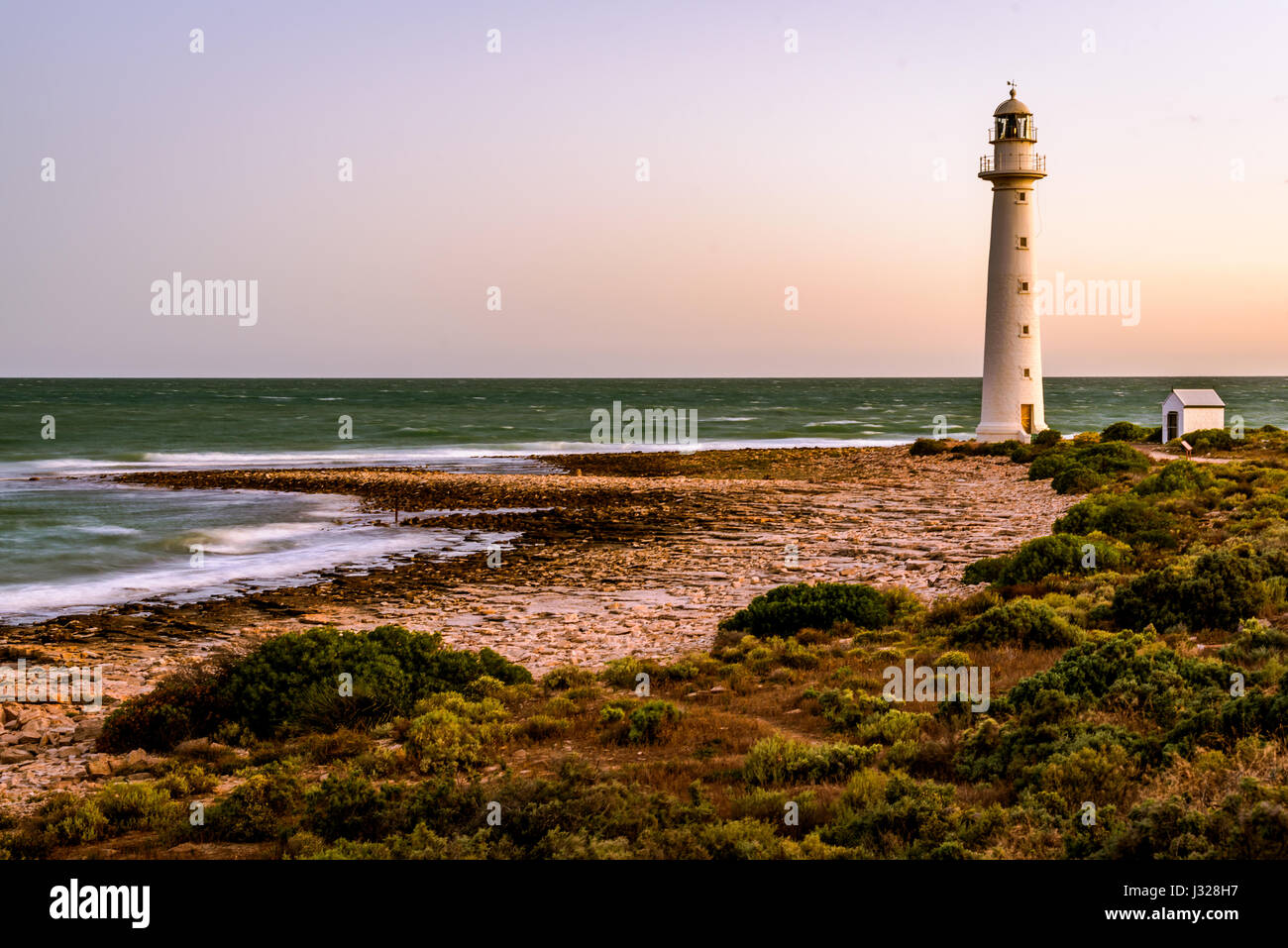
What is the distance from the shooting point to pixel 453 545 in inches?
876

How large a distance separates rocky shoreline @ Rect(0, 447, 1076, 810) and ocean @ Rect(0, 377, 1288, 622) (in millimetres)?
1949

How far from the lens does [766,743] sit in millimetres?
7664

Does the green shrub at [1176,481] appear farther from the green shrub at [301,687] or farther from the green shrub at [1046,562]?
the green shrub at [301,687]

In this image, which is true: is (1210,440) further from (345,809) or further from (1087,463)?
(345,809)

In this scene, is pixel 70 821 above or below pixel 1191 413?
below

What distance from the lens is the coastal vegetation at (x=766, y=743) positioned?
19.5 feet

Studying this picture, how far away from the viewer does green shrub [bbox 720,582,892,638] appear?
1282 centimetres

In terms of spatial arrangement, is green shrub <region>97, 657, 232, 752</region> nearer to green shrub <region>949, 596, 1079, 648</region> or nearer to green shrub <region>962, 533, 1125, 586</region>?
green shrub <region>949, 596, 1079, 648</region>

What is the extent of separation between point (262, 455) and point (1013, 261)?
36565 millimetres

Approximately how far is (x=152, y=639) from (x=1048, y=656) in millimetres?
11162

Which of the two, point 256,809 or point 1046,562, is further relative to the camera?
point 1046,562

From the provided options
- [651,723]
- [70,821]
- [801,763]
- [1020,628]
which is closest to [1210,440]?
[1020,628]

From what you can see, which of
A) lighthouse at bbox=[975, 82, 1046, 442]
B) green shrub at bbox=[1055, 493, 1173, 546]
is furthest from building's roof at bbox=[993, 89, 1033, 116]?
green shrub at bbox=[1055, 493, 1173, 546]

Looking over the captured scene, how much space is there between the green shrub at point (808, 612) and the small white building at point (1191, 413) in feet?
88.9
